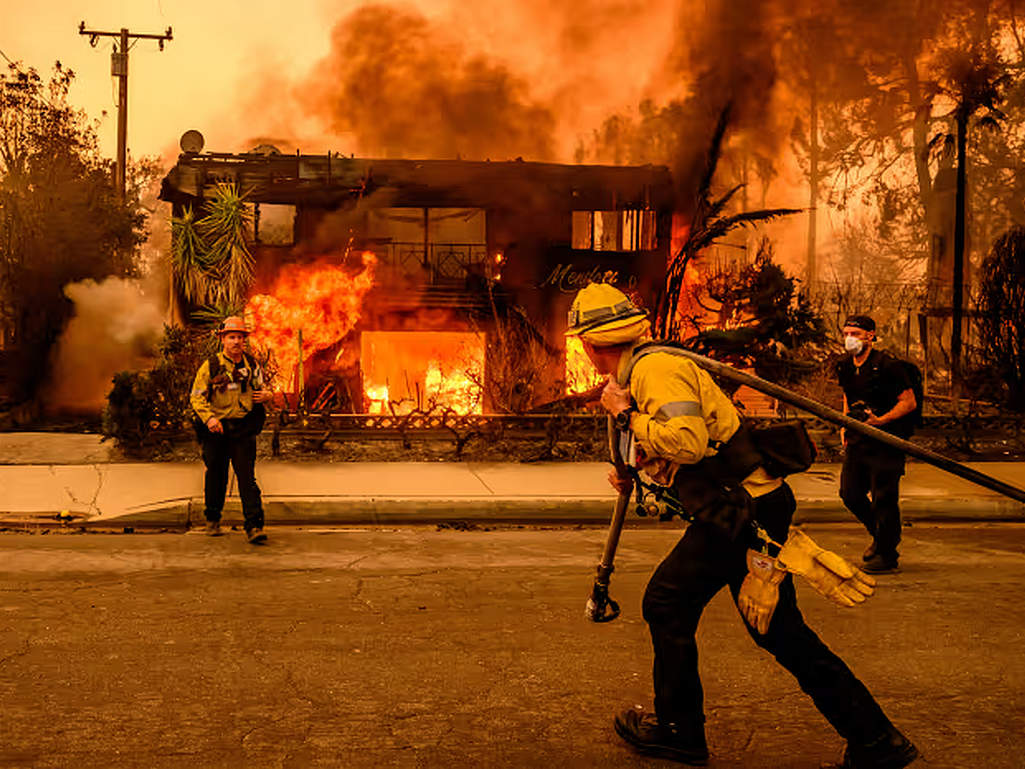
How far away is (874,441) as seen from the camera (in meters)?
7.41

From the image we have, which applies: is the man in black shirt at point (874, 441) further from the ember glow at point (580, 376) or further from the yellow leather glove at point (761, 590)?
the ember glow at point (580, 376)

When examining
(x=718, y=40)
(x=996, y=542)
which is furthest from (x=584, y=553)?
(x=718, y=40)

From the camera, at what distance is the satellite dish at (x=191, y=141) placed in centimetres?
2116

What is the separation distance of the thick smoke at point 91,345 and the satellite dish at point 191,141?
4601 mm

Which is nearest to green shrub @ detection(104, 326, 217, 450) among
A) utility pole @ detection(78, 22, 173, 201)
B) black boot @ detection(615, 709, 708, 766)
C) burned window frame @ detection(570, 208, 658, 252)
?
black boot @ detection(615, 709, 708, 766)

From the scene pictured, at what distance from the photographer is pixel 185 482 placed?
34.1 ft

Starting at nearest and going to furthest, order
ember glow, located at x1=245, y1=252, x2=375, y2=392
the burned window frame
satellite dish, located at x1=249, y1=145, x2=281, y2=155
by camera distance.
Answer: ember glow, located at x1=245, y1=252, x2=375, y2=392 → satellite dish, located at x1=249, y1=145, x2=281, y2=155 → the burned window frame

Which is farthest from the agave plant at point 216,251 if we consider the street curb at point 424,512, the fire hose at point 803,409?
the fire hose at point 803,409

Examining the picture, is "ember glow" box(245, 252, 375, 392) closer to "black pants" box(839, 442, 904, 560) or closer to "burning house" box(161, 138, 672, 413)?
"burning house" box(161, 138, 672, 413)

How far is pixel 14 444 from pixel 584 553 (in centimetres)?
758

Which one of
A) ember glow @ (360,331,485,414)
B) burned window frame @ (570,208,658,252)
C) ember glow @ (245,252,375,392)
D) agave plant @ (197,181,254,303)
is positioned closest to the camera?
ember glow @ (245,252,375,392)

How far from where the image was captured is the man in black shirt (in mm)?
7316

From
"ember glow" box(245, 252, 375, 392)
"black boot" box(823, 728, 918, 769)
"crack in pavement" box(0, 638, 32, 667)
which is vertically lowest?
"crack in pavement" box(0, 638, 32, 667)

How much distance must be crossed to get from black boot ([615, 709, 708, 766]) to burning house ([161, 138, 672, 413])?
561 inches
